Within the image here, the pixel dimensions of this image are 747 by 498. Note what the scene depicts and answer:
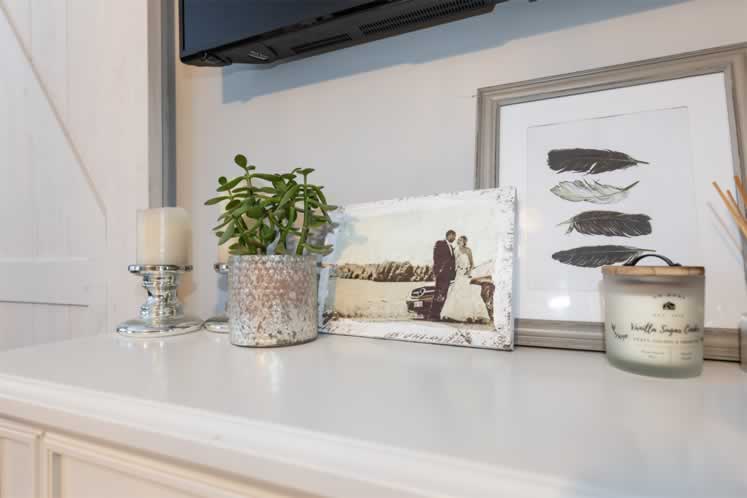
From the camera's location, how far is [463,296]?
628mm

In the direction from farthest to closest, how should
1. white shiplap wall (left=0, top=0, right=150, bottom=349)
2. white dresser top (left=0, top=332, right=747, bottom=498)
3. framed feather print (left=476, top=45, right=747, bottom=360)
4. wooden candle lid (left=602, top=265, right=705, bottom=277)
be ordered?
white shiplap wall (left=0, top=0, right=150, bottom=349)
framed feather print (left=476, top=45, right=747, bottom=360)
wooden candle lid (left=602, top=265, right=705, bottom=277)
white dresser top (left=0, top=332, right=747, bottom=498)

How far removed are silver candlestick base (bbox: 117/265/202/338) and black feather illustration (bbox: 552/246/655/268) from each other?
0.67 metres

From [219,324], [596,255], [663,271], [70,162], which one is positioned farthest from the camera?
[70,162]

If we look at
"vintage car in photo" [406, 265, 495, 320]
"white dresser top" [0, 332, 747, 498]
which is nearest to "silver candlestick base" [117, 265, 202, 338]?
"white dresser top" [0, 332, 747, 498]

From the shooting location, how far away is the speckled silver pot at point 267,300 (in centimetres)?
62

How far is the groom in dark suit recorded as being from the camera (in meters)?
0.65

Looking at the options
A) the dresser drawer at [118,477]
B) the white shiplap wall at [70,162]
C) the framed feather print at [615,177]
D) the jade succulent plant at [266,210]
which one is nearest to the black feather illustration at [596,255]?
the framed feather print at [615,177]

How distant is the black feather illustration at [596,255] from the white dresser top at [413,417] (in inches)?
5.3

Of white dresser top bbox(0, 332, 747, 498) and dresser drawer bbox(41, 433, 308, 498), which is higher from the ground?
white dresser top bbox(0, 332, 747, 498)

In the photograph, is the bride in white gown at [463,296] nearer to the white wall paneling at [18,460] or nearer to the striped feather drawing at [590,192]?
the striped feather drawing at [590,192]

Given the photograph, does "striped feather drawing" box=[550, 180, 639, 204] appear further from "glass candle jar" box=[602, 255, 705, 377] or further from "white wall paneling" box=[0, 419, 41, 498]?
"white wall paneling" box=[0, 419, 41, 498]

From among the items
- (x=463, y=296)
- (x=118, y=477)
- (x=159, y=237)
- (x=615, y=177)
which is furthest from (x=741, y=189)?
(x=159, y=237)

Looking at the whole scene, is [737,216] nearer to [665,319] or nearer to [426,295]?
[665,319]

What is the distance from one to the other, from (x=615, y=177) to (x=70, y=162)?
1.25 meters
